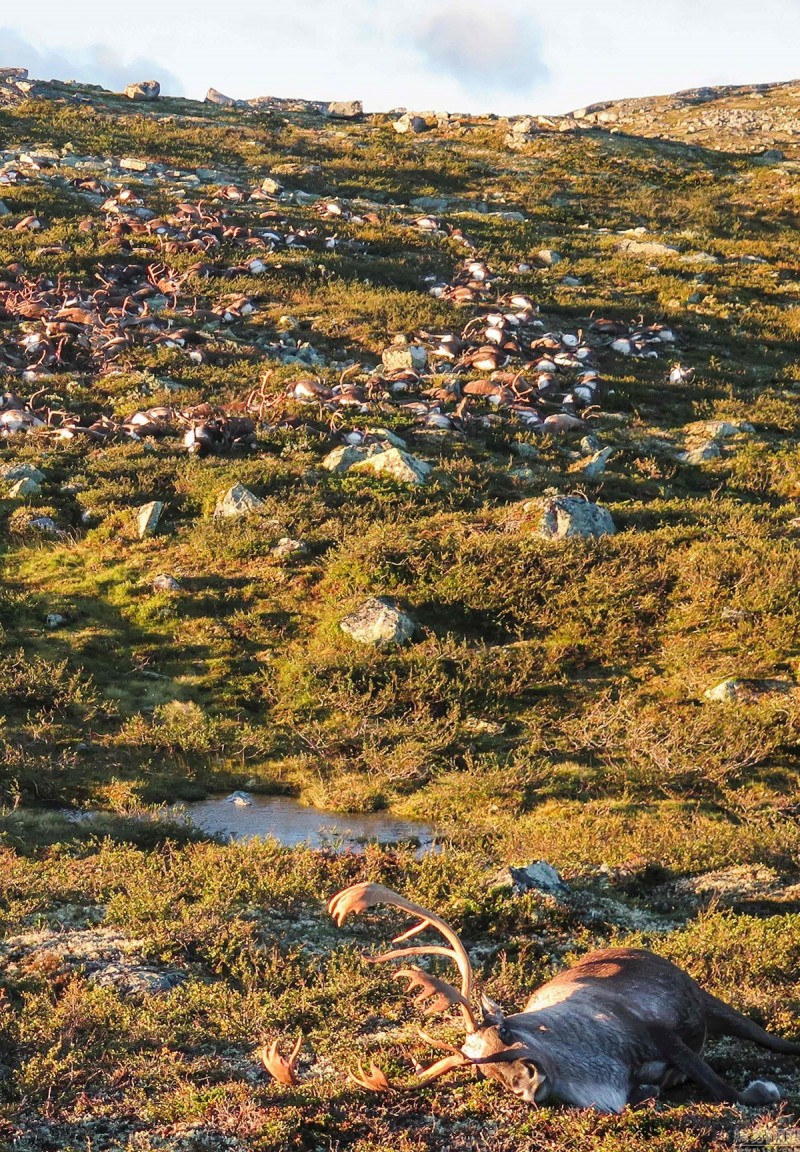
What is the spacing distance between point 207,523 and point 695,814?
334 inches

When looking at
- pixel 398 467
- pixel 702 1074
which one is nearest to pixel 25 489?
pixel 398 467

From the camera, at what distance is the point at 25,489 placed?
15805mm

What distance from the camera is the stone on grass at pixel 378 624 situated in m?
12.1

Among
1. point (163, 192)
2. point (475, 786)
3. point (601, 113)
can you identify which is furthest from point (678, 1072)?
point (601, 113)

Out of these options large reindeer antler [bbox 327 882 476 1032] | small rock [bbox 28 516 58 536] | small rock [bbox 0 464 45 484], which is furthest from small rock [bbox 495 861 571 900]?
small rock [bbox 0 464 45 484]

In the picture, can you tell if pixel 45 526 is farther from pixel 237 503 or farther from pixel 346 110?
pixel 346 110

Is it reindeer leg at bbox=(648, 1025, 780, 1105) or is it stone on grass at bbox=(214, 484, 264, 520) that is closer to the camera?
reindeer leg at bbox=(648, 1025, 780, 1105)

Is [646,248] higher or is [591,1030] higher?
[646,248]

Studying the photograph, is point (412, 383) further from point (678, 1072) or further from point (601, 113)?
point (601, 113)

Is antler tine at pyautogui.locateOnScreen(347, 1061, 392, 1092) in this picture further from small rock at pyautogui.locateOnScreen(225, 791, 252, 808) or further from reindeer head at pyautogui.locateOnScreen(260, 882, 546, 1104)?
small rock at pyautogui.locateOnScreen(225, 791, 252, 808)

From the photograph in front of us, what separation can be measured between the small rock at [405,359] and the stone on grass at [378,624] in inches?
397

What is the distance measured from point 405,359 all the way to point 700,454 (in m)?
6.82

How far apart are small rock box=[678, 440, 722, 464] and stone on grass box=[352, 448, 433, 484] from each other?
516cm

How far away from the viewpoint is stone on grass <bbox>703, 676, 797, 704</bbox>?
10.9 metres
